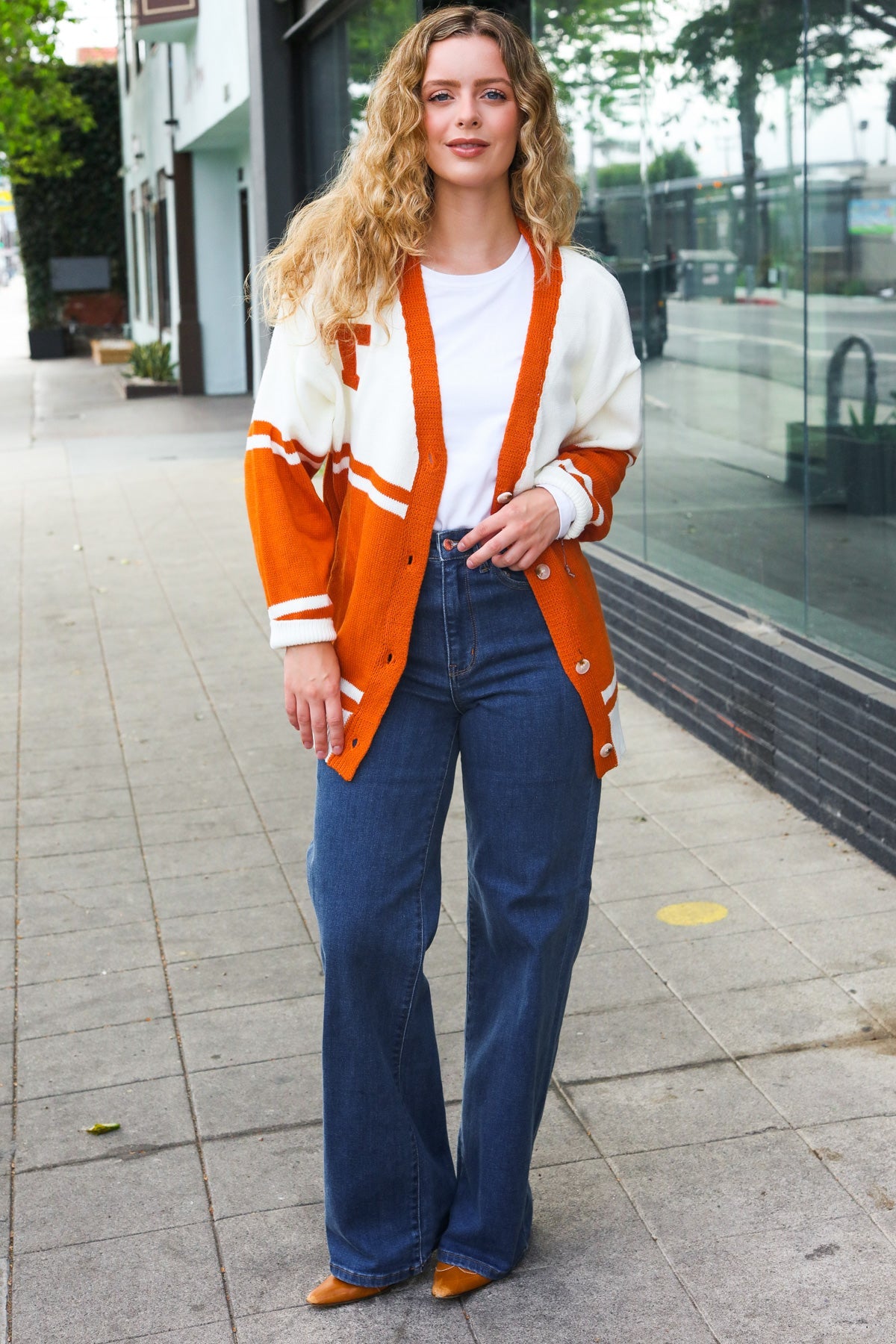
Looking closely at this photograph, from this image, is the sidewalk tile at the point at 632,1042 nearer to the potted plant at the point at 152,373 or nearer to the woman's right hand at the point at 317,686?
the woman's right hand at the point at 317,686

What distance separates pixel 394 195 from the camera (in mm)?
2457

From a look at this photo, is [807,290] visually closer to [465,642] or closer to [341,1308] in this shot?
[465,642]

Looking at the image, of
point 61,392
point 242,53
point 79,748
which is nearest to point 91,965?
point 79,748

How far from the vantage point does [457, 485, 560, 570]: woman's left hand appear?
7.95 ft

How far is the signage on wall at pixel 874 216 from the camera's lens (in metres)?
4.59

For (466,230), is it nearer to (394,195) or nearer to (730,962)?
(394,195)

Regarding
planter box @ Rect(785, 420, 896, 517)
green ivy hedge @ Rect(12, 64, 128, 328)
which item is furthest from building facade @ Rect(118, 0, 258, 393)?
planter box @ Rect(785, 420, 896, 517)

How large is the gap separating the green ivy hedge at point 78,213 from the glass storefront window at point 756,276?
30.1 m

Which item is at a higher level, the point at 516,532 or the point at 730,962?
the point at 516,532

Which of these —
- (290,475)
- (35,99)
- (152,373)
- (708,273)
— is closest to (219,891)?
(290,475)

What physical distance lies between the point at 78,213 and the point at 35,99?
537 cm

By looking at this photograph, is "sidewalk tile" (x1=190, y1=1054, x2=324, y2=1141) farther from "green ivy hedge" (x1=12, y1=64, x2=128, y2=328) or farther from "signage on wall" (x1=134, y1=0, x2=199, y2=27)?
"green ivy hedge" (x1=12, y1=64, x2=128, y2=328)

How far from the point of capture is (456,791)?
5586mm

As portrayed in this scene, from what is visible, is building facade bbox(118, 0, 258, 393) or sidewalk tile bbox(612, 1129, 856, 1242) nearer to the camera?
sidewalk tile bbox(612, 1129, 856, 1242)
